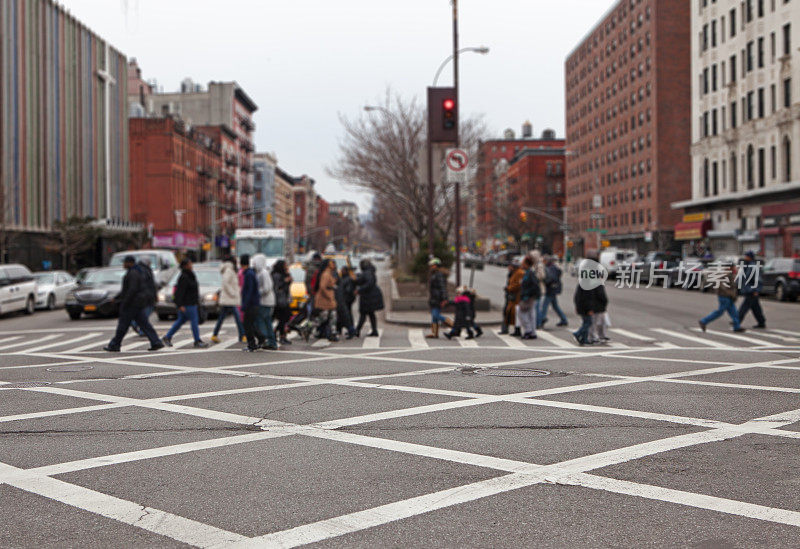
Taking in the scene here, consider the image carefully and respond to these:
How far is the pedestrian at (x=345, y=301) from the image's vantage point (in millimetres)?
17484

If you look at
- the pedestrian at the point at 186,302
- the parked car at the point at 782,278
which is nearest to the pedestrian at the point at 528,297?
the pedestrian at the point at 186,302

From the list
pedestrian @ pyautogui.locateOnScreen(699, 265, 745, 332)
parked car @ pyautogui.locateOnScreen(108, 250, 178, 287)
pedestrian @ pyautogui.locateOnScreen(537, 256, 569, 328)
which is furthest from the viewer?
parked car @ pyautogui.locateOnScreen(108, 250, 178, 287)

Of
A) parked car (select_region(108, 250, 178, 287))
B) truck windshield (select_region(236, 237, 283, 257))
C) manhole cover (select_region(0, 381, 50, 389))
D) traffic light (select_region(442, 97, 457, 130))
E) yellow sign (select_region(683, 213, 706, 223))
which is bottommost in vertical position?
manhole cover (select_region(0, 381, 50, 389))

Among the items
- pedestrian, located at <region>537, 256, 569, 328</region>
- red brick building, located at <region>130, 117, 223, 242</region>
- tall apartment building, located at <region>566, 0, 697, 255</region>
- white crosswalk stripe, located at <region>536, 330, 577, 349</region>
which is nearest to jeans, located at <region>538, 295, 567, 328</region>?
pedestrian, located at <region>537, 256, 569, 328</region>

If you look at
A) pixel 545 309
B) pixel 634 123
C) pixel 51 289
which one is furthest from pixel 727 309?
pixel 634 123

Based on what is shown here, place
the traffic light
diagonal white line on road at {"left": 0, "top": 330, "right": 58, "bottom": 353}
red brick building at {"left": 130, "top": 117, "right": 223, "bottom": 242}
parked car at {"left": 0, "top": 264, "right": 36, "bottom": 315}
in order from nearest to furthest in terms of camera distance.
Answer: diagonal white line on road at {"left": 0, "top": 330, "right": 58, "bottom": 353} → the traffic light → parked car at {"left": 0, "top": 264, "right": 36, "bottom": 315} → red brick building at {"left": 130, "top": 117, "right": 223, "bottom": 242}

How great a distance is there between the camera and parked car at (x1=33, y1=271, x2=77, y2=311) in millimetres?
30062

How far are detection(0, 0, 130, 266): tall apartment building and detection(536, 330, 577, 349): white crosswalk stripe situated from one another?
31679mm

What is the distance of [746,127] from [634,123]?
104 ft

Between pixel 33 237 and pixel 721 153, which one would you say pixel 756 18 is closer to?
pixel 721 153

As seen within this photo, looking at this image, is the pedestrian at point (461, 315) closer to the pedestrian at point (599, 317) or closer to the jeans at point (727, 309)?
the pedestrian at point (599, 317)

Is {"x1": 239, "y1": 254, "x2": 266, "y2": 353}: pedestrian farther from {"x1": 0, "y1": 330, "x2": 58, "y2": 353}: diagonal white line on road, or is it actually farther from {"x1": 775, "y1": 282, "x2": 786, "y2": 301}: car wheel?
{"x1": 775, "y1": 282, "x2": 786, "y2": 301}: car wheel

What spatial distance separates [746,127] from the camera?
52.4 m

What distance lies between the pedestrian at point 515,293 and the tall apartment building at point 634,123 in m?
55.0
